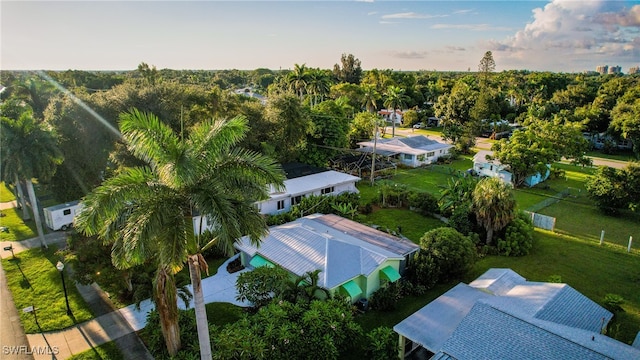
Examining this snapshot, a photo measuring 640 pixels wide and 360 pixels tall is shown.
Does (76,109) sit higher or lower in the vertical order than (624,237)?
higher

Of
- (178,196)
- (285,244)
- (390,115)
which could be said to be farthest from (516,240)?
(390,115)

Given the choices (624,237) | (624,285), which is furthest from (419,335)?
(624,237)

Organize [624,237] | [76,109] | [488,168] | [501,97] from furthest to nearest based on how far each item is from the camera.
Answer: [501,97], [488,168], [76,109], [624,237]

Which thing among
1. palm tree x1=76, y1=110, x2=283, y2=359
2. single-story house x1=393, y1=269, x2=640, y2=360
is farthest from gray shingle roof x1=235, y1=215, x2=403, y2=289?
palm tree x1=76, y1=110, x2=283, y2=359

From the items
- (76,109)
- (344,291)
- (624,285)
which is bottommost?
(624,285)

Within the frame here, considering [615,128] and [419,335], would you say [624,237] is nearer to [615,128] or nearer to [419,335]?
[419,335]

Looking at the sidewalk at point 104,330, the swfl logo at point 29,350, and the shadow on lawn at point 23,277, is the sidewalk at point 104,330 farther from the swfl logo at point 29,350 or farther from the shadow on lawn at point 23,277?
the shadow on lawn at point 23,277

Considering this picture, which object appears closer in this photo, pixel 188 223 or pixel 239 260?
pixel 188 223

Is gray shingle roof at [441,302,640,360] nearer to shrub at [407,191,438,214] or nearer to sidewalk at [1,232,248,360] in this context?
sidewalk at [1,232,248,360]

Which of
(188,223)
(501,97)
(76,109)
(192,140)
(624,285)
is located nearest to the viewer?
(188,223)
